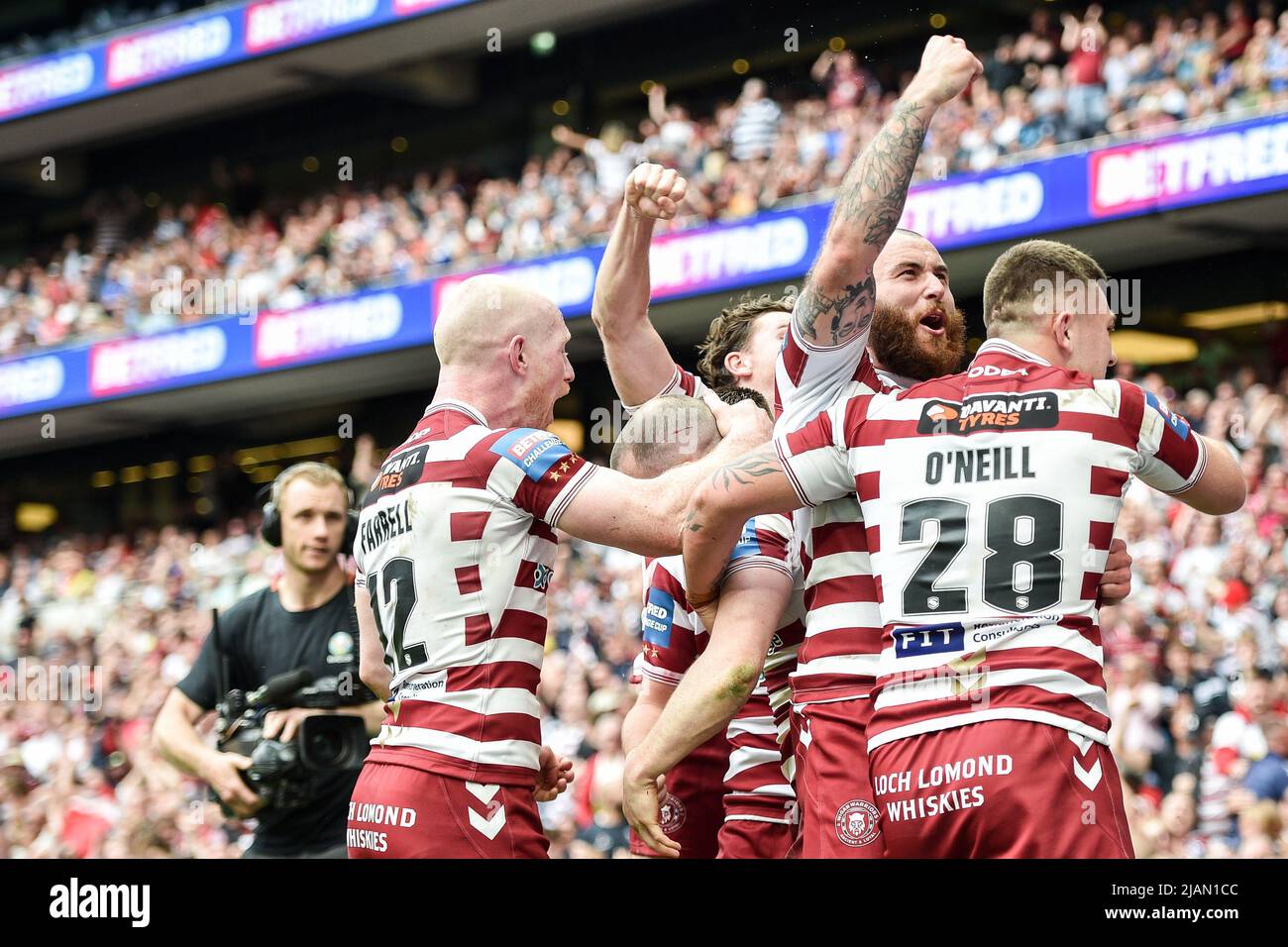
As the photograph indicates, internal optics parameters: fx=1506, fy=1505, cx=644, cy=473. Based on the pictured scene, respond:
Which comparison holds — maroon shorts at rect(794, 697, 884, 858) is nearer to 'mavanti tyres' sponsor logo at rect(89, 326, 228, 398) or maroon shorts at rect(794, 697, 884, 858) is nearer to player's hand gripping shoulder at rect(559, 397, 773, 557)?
player's hand gripping shoulder at rect(559, 397, 773, 557)

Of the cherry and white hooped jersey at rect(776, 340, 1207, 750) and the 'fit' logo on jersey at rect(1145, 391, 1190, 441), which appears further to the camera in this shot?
the 'fit' logo on jersey at rect(1145, 391, 1190, 441)

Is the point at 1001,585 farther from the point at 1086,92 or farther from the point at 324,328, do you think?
the point at 324,328

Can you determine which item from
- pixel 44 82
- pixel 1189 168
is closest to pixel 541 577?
pixel 1189 168

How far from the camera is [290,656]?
546 cm

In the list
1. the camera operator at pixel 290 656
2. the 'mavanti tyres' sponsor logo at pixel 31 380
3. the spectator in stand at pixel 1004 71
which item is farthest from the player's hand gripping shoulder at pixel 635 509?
the 'mavanti tyres' sponsor logo at pixel 31 380

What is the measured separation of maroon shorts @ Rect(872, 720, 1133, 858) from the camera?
2934mm

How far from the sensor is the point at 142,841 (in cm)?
960

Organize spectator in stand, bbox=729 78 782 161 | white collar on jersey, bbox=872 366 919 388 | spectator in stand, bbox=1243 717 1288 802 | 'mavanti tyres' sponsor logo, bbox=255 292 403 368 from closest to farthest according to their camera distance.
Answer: white collar on jersey, bbox=872 366 919 388, spectator in stand, bbox=1243 717 1288 802, spectator in stand, bbox=729 78 782 161, 'mavanti tyres' sponsor logo, bbox=255 292 403 368

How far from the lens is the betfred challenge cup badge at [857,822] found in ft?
10.8

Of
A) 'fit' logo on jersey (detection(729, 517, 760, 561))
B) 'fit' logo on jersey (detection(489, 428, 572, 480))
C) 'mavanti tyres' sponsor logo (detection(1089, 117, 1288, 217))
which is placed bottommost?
'fit' logo on jersey (detection(729, 517, 760, 561))

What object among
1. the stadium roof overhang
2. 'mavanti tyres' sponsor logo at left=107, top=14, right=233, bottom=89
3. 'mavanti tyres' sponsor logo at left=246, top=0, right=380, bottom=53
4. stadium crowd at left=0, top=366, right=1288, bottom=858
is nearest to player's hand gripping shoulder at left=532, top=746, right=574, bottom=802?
stadium crowd at left=0, top=366, right=1288, bottom=858

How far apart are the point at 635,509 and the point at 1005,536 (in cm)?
82

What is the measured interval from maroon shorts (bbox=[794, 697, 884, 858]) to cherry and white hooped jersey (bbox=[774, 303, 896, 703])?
4cm

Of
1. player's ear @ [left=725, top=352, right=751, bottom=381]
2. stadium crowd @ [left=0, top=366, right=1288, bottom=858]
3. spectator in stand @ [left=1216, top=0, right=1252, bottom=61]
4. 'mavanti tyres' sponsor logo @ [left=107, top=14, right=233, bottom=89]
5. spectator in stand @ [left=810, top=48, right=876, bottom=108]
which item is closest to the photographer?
player's ear @ [left=725, top=352, right=751, bottom=381]
